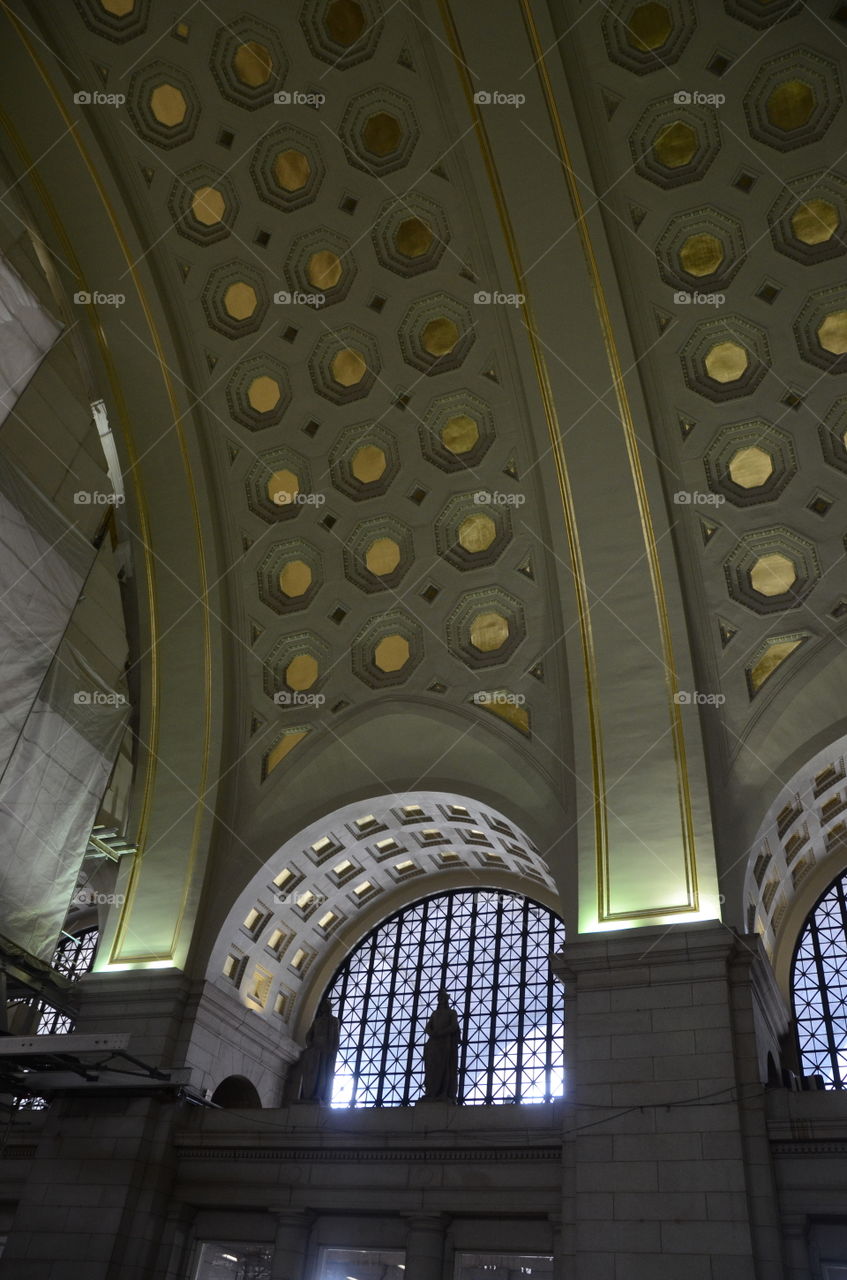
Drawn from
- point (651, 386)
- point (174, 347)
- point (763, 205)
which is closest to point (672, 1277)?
point (651, 386)

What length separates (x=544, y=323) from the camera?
540 inches

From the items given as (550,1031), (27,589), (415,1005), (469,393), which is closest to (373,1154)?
(550,1031)

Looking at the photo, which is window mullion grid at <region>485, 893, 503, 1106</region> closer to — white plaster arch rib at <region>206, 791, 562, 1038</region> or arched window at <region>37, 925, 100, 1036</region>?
white plaster arch rib at <region>206, 791, 562, 1038</region>

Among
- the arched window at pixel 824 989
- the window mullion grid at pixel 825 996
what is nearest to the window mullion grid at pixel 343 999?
the arched window at pixel 824 989

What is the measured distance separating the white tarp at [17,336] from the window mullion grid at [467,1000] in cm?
1129

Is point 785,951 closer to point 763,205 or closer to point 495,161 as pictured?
point 763,205

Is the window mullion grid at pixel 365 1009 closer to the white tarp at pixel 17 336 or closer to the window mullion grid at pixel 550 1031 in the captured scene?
the window mullion grid at pixel 550 1031

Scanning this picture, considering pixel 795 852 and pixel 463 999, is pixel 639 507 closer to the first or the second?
pixel 795 852

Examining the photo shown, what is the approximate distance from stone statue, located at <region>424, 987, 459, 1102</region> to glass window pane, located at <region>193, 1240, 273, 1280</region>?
9.08 ft

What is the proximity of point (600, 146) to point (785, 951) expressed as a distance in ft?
40.5

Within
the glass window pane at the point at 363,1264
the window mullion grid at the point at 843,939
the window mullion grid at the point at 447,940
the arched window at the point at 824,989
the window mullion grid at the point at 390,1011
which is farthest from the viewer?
the window mullion grid at the point at 447,940

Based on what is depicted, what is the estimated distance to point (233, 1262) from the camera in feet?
41.5

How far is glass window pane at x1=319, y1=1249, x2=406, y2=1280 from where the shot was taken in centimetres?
1177

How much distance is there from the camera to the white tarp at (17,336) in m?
13.5
